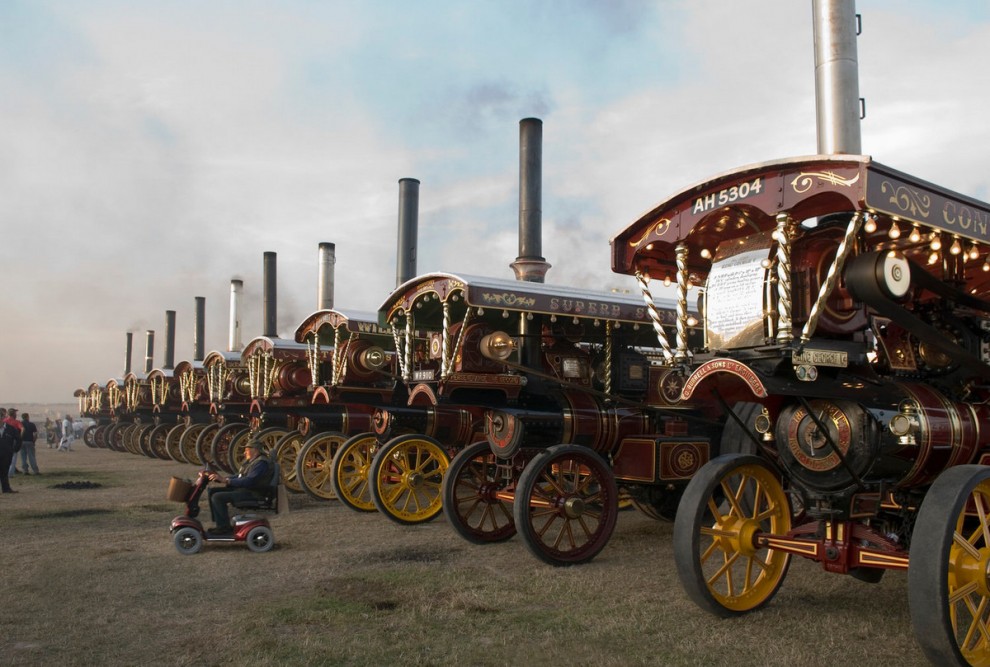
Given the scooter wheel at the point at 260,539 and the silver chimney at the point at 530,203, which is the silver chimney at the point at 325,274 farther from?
the scooter wheel at the point at 260,539

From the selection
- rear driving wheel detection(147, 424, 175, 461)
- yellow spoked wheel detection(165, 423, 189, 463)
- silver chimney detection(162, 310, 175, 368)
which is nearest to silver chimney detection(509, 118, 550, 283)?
yellow spoked wheel detection(165, 423, 189, 463)

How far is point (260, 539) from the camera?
6352mm

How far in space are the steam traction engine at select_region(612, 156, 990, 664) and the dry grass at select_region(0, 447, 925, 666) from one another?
0.32 meters

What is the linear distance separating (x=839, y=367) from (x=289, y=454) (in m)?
8.46

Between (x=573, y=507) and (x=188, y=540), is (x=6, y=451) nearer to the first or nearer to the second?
(x=188, y=540)

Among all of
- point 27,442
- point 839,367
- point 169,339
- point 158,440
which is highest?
point 169,339

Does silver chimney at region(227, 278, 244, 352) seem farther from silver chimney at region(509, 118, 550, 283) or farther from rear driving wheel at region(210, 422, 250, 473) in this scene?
silver chimney at region(509, 118, 550, 283)

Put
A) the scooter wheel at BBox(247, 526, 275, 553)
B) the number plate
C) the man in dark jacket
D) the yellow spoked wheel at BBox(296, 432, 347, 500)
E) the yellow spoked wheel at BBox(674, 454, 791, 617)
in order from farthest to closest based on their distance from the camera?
the yellow spoked wheel at BBox(296, 432, 347, 500) < the man in dark jacket < the scooter wheel at BBox(247, 526, 275, 553) < the yellow spoked wheel at BBox(674, 454, 791, 617) < the number plate

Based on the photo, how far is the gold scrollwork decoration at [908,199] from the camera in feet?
12.1

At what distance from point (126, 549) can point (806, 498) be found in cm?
499

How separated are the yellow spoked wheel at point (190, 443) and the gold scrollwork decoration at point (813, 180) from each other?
1355 centimetres

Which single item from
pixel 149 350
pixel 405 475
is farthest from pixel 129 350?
pixel 405 475

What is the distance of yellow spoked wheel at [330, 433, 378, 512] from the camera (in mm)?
8398

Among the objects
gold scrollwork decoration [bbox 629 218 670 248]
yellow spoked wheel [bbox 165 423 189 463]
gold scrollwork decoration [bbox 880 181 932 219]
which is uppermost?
gold scrollwork decoration [bbox 629 218 670 248]
